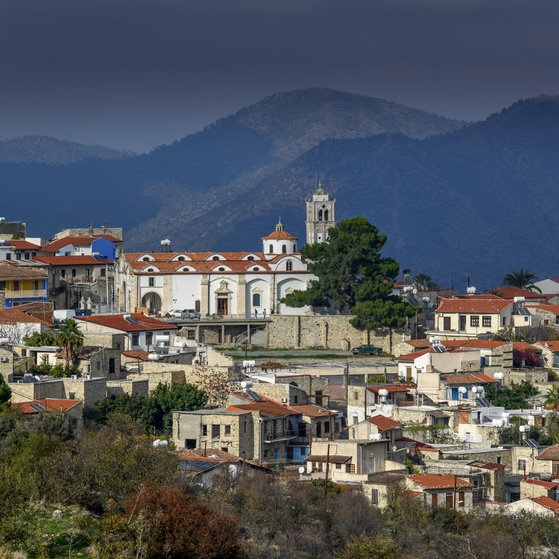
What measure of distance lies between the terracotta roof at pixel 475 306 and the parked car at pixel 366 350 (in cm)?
295

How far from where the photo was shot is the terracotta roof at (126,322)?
213 feet

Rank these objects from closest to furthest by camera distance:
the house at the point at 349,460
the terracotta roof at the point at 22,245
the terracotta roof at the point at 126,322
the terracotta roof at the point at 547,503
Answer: the terracotta roof at the point at 547,503 → the house at the point at 349,460 → the terracotta roof at the point at 126,322 → the terracotta roof at the point at 22,245

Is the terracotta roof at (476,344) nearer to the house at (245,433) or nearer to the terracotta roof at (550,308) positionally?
the terracotta roof at (550,308)

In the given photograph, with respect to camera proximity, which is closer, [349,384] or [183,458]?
[183,458]

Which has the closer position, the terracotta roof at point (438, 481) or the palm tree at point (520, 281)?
the terracotta roof at point (438, 481)

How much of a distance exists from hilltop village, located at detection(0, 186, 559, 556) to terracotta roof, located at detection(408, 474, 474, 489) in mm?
78

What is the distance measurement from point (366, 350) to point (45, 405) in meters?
25.3

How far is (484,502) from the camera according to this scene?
155 feet

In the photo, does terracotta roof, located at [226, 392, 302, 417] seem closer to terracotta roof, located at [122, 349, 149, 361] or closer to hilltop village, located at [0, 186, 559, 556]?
hilltop village, located at [0, 186, 559, 556]

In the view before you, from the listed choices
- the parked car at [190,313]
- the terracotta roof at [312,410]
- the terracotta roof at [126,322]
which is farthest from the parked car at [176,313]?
the terracotta roof at [312,410]

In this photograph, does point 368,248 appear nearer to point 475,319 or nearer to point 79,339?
point 475,319

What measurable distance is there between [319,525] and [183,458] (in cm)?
682

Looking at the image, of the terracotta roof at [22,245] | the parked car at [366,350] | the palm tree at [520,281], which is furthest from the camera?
the palm tree at [520,281]

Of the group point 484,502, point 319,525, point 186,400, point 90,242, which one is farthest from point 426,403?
point 90,242
